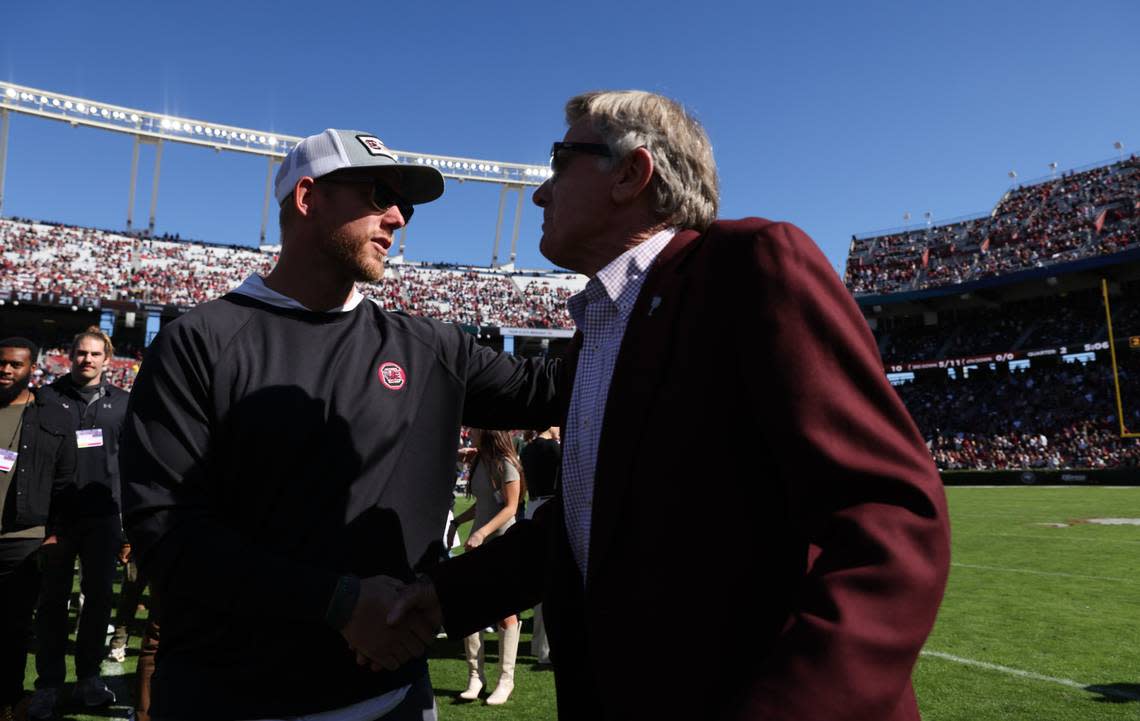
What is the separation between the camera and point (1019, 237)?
47750 millimetres

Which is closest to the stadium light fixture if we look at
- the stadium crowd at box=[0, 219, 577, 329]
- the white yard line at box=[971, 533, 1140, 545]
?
the stadium crowd at box=[0, 219, 577, 329]

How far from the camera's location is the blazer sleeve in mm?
1041

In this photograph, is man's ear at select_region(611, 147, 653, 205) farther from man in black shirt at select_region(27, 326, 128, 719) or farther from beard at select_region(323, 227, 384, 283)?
man in black shirt at select_region(27, 326, 128, 719)

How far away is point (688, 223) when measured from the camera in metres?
1.80

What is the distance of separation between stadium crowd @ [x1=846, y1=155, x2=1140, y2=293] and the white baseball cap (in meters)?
47.8

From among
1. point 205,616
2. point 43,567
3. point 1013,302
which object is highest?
point 1013,302

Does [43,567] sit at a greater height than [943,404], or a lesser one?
lesser

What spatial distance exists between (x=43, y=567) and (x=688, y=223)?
627 centimetres

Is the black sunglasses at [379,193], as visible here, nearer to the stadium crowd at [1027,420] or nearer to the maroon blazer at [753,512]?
the maroon blazer at [753,512]

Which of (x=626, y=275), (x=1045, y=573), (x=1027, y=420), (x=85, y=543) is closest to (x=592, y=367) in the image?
(x=626, y=275)

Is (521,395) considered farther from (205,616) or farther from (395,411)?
(205,616)

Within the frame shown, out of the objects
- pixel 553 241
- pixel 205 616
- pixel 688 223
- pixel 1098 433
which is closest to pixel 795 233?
pixel 688 223

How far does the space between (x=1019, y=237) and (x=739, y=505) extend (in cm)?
5511

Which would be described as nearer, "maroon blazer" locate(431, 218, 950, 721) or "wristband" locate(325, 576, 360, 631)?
"maroon blazer" locate(431, 218, 950, 721)
